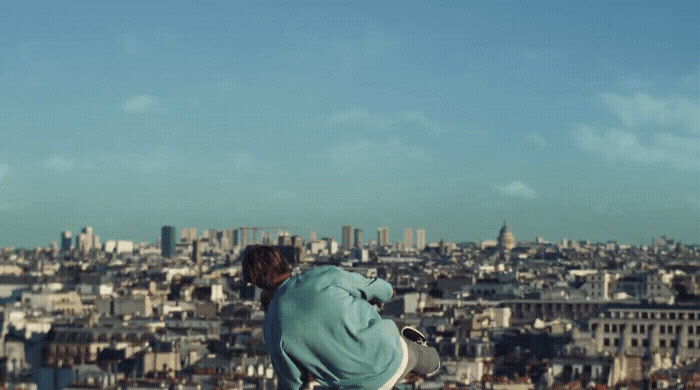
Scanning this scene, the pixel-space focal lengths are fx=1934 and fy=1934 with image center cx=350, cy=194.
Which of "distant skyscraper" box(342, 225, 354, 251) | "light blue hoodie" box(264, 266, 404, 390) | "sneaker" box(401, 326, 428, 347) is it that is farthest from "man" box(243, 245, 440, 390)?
"distant skyscraper" box(342, 225, 354, 251)

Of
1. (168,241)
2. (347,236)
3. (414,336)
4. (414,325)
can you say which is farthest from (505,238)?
(414,336)

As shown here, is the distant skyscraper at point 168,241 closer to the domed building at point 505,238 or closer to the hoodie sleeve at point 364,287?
the domed building at point 505,238

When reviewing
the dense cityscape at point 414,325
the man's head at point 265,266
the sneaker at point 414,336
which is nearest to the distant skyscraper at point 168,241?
the dense cityscape at point 414,325

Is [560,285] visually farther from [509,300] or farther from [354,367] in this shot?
[354,367]

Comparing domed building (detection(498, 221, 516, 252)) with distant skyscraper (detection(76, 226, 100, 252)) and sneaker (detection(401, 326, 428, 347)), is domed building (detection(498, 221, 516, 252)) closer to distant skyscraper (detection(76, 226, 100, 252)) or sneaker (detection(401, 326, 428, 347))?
distant skyscraper (detection(76, 226, 100, 252))

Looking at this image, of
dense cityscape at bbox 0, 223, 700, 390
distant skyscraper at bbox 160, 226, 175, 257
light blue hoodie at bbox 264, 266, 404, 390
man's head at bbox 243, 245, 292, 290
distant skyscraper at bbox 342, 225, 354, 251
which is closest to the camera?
light blue hoodie at bbox 264, 266, 404, 390

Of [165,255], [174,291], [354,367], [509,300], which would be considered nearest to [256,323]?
[509,300]

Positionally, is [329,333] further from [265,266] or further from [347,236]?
[347,236]
